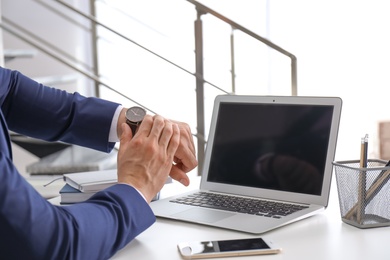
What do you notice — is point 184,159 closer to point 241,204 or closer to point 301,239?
point 241,204

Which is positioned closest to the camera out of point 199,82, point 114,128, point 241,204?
point 241,204

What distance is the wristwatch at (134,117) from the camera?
1.10 metres

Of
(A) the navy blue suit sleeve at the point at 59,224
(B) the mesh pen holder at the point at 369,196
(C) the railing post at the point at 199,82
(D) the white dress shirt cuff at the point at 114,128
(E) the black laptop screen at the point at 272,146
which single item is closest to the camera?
(A) the navy blue suit sleeve at the point at 59,224

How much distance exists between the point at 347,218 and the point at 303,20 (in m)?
2.71

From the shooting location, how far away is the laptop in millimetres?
1053

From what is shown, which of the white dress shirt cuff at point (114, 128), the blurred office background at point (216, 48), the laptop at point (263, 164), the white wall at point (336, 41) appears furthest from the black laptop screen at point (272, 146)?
the white wall at point (336, 41)

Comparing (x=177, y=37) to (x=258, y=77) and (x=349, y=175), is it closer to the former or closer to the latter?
(x=258, y=77)

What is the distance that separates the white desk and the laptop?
21 millimetres

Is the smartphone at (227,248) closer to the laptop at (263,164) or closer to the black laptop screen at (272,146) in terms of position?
the laptop at (263,164)

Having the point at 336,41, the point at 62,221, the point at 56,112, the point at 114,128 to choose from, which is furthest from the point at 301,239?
the point at 336,41

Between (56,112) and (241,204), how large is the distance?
0.49 meters

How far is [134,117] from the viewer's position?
112 cm

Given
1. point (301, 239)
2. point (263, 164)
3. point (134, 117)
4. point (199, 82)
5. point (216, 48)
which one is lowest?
point (301, 239)

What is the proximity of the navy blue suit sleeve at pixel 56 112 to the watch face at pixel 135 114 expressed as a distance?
11 centimetres
